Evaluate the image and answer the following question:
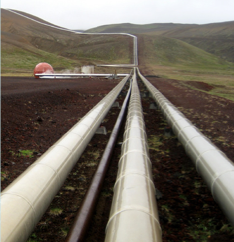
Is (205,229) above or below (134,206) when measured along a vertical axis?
below

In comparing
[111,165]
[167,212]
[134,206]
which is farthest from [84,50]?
[134,206]

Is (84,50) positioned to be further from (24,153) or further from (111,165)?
(111,165)

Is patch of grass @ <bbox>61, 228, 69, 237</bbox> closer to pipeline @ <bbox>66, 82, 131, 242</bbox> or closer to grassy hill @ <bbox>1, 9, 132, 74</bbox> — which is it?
pipeline @ <bbox>66, 82, 131, 242</bbox>

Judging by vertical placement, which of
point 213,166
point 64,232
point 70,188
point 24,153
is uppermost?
point 213,166

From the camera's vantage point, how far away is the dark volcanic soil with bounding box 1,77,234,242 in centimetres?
451

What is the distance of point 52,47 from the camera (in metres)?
88.8

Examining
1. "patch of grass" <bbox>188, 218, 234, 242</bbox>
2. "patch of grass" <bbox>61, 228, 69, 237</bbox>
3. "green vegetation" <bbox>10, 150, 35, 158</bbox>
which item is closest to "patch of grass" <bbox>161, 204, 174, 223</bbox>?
"patch of grass" <bbox>188, 218, 234, 242</bbox>

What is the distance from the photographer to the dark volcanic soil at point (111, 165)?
4508 millimetres

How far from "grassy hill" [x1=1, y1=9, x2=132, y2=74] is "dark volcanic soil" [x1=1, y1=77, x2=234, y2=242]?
42.1 meters

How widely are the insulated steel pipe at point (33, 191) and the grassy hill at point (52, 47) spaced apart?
49.1m

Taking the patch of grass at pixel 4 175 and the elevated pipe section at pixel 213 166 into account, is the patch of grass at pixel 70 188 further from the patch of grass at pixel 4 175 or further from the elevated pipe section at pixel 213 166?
the elevated pipe section at pixel 213 166

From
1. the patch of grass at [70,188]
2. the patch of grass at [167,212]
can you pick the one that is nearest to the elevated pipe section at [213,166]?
the patch of grass at [167,212]

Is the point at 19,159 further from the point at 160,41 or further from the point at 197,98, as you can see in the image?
the point at 160,41

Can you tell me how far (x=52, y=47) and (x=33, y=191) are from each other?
301 ft
